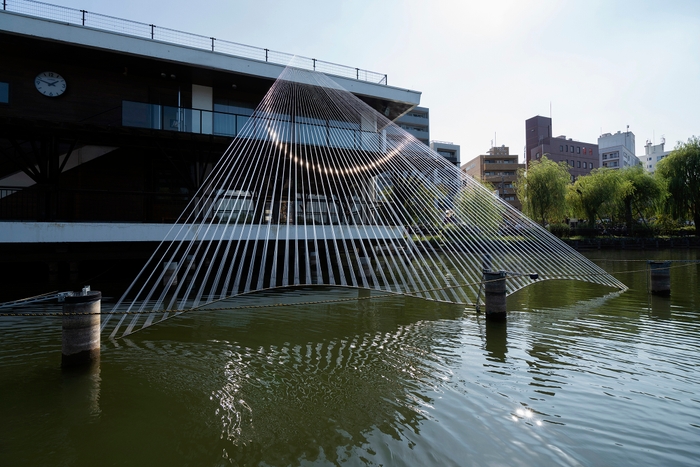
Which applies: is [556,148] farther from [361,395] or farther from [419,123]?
[361,395]

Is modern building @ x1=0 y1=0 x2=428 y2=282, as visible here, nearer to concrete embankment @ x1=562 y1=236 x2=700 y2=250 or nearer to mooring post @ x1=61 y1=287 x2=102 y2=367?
mooring post @ x1=61 y1=287 x2=102 y2=367

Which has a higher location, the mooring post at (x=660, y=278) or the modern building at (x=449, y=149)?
the modern building at (x=449, y=149)

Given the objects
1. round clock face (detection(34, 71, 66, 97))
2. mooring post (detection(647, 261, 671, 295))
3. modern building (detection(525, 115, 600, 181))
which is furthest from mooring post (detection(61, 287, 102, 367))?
modern building (detection(525, 115, 600, 181))

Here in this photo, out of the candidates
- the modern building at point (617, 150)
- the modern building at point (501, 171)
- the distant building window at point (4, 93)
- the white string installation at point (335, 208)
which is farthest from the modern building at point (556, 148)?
the distant building window at point (4, 93)

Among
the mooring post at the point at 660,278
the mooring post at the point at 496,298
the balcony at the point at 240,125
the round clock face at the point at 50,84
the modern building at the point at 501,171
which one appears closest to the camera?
the mooring post at the point at 496,298

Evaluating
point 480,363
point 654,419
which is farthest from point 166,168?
point 654,419

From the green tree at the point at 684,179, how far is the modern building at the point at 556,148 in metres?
38.0

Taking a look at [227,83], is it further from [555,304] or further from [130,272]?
[555,304]

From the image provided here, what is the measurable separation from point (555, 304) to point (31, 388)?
36.5 feet

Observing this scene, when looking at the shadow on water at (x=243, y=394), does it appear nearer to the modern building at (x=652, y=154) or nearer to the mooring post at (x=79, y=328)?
the mooring post at (x=79, y=328)

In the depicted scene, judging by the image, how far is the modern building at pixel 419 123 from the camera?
68562 millimetres

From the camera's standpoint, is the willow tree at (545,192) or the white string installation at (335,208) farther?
the willow tree at (545,192)

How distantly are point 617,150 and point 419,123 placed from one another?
47.7 metres

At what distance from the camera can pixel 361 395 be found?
485 centimetres
